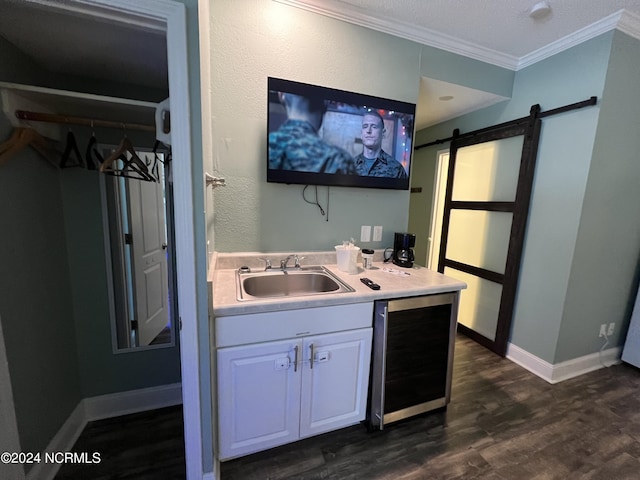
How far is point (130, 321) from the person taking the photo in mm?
1678

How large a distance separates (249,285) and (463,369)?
6.55 ft

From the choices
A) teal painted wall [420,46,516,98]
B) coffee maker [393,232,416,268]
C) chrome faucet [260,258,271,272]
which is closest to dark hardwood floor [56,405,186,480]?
chrome faucet [260,258,271,272]

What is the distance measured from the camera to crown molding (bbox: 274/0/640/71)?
1735 mm

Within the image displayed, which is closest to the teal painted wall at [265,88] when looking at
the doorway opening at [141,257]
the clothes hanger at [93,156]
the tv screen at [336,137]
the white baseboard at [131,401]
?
the tv screen at [336,137]

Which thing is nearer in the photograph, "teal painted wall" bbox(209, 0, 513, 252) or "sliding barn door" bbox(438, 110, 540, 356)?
"teal painted wall" bbox(209, 0, 513, 252)

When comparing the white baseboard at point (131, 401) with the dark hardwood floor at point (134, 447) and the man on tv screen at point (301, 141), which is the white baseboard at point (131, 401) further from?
the man on tv screen at point (301, 141)

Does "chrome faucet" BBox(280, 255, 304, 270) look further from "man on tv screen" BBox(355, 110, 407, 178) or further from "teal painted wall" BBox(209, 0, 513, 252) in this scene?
"man on tv screen" BBox(355, 110, 407, 178)

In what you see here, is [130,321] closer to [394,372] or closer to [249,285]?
[249,285]

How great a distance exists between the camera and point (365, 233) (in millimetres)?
2131

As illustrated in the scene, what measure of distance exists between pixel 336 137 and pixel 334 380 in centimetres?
155

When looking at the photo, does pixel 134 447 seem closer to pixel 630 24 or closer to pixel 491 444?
pixel 491 444

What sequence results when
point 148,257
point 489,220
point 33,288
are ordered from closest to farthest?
point 33,288, point 148,257, point 489,220

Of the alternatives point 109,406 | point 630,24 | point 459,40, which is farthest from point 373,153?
point 109,406

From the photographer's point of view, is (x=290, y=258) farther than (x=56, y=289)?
Yes
